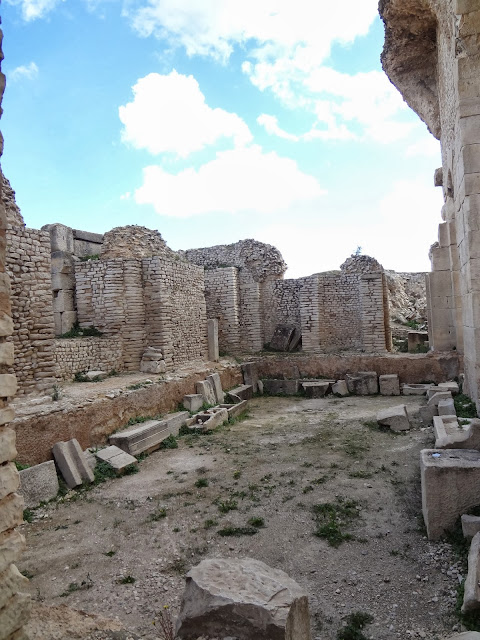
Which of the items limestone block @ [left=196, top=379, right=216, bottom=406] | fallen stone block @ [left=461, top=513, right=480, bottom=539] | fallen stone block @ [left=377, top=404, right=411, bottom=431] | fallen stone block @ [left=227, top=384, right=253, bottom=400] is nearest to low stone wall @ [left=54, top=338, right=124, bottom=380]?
limestone block @ [left=196, top=379, right=216, bottom=406]

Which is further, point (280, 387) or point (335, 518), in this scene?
point (280, 387)

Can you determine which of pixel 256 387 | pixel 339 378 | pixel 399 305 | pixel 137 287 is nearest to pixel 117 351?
pixel 137 287

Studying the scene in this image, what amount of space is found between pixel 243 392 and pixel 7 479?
11350 millimetres

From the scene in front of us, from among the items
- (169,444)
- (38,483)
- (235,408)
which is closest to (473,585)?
(38,483)

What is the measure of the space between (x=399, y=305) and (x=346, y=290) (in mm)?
4960

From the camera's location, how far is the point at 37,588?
428 centimetres

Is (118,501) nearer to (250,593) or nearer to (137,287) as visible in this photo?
(250,593)

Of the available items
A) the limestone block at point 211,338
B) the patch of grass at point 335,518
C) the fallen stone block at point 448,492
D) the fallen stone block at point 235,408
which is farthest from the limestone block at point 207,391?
the fallen stone block at point 448,492

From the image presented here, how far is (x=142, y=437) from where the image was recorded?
28.6 feet

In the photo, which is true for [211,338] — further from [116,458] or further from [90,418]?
[116,458]

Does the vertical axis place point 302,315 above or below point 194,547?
above

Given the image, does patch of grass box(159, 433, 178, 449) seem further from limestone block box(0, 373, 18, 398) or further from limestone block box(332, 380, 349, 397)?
limestone block box(0, 373, 18, 398)

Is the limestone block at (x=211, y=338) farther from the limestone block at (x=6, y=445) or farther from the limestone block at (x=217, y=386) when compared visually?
the limestone block at (x=6, y=445)

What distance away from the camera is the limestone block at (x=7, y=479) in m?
2.57
